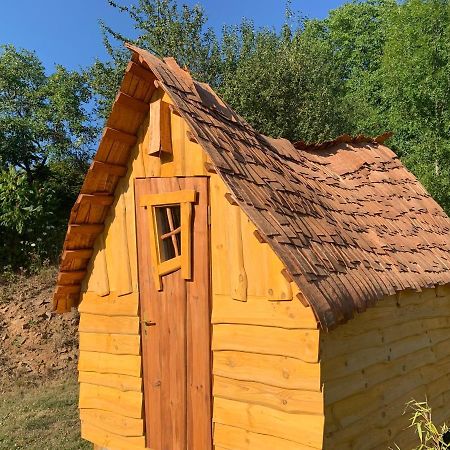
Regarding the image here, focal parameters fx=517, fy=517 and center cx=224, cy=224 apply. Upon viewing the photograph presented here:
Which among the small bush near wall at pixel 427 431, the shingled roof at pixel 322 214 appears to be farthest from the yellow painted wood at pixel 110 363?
the small bush near wall at pixel 427 431

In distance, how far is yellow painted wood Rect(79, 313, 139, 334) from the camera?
18.1 ft

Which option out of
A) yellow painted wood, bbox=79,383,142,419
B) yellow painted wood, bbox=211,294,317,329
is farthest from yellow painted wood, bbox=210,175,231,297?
yellow painted wood, bbox=79,383,142,419

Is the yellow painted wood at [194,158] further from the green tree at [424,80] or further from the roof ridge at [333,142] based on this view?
the green tree at [424,80]

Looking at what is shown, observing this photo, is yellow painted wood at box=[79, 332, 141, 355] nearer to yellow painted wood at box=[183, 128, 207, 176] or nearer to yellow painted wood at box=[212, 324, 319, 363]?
yellow painted wood at box=[212, 324, 319, 363]

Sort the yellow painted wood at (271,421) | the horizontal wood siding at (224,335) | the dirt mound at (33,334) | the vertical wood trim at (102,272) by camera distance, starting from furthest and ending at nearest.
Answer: the dirt mound at (33,334) → the vertical wood trim at (102,272) → the horizontal wood siding at (224,335) → the yellow painted wood at (271,421)

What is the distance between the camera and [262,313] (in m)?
4.46

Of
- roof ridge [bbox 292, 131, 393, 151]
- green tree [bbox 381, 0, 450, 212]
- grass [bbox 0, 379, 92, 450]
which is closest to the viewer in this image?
grass [bbox 0, 379, 92, 450]

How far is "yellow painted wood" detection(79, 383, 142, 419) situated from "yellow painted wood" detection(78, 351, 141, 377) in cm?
20

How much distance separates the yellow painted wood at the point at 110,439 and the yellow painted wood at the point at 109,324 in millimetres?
1121

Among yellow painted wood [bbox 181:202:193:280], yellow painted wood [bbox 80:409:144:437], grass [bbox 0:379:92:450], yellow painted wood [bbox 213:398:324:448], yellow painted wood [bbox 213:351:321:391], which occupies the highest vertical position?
yellow painted wood [bbox 181:202:193:280]

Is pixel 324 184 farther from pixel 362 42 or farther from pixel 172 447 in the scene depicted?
pixel 362 42

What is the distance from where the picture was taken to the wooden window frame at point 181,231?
4926 mm

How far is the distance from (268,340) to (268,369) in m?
0.25

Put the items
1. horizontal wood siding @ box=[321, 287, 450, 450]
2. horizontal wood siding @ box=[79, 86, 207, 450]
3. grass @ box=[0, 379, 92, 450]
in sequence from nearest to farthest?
1. horizontal wood siding @ box=[321, 287, 450, 450]
2. horizontal wood siding @ box=[79, 86, 207, 450]
3. grass @ box=[0, 379, 92, 450]
